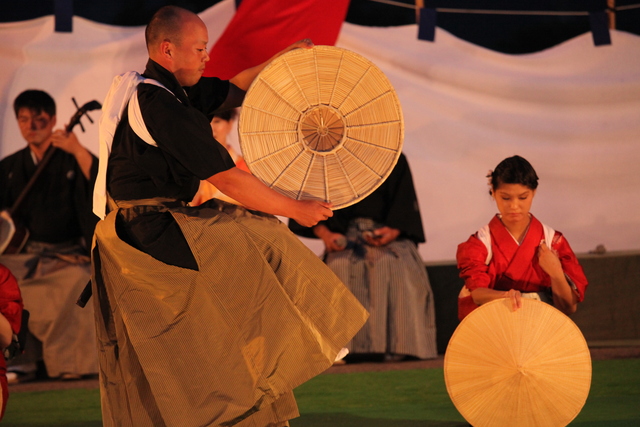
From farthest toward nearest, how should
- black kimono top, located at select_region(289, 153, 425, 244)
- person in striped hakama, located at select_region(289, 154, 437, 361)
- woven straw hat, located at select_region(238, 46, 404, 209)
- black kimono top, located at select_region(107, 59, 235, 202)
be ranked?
black kimono top, located at select_region(289, 153, 425, 244), person in striped hakama, located at select_region(289, 154, 437, 361), woven straw hat, located at select_region(238, 46, 404, 209), black kimono top, located at select_region(107, 59, 235, 202)

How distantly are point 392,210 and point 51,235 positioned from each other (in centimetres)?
232

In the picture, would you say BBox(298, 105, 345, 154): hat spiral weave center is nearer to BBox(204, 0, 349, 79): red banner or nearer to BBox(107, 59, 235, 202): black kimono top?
BBox(107, 59, 235, 202): black kimono top

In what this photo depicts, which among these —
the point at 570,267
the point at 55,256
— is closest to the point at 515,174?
the point at 570,267

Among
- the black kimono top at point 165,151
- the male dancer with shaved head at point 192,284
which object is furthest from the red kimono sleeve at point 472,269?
the black kimono top at point 165,151

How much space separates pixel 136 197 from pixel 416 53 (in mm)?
3481

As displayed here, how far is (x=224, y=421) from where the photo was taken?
8.64 feet

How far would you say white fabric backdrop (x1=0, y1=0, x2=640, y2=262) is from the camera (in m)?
5.79

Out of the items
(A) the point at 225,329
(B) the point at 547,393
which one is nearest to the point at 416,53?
(B) the point at 547,393

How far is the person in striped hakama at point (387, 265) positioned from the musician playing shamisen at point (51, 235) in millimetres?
1463

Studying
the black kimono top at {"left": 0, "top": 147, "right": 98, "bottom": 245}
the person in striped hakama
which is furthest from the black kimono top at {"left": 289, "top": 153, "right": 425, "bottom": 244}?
the black kimono top at {"left": 0, "top": 147, "right": 98, "bottom": 245}

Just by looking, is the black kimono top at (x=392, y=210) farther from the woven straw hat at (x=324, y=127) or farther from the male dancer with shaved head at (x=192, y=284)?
the male dancer with shaved head at (x=192, y=284)

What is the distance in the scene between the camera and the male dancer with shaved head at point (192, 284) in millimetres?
2660

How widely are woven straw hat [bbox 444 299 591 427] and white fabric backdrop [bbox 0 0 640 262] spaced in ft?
8.24

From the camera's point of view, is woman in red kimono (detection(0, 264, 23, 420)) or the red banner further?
the red banner
